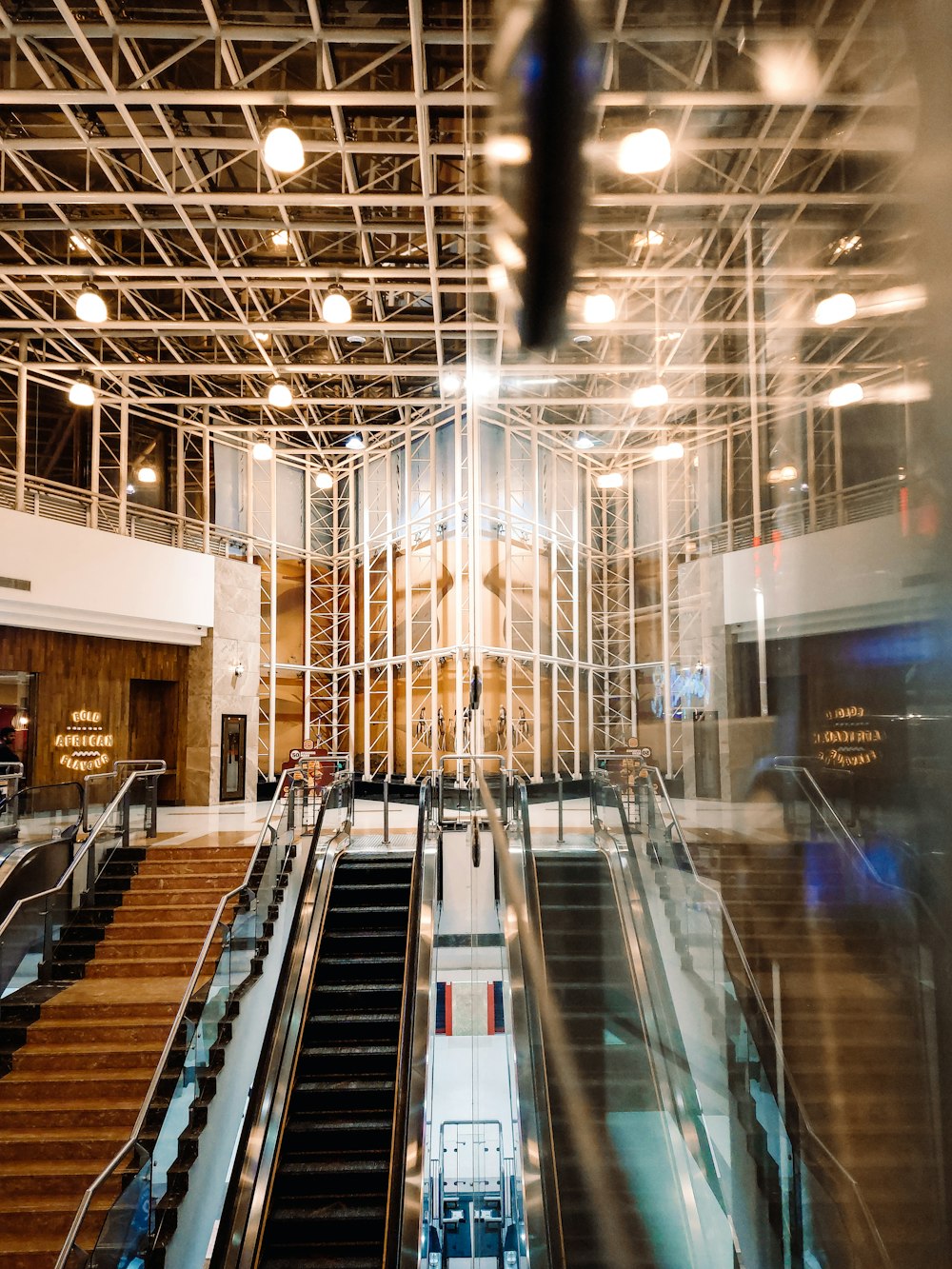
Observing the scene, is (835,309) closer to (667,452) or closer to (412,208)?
(667,452)

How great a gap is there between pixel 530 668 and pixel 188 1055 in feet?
20.5

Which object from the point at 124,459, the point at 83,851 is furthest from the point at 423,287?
the point at 83,851

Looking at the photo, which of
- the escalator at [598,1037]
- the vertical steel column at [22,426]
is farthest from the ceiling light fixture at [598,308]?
the vertical steel column at [22,426]

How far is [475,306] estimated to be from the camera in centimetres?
146

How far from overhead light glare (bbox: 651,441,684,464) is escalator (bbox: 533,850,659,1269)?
2.24ft

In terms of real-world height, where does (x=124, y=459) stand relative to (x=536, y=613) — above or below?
above

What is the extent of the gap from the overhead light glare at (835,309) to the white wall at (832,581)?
10cm

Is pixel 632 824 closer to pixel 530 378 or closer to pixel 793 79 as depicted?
pixel 530 378

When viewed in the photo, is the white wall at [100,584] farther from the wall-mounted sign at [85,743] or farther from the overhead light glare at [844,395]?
the overhead light glare at [844,395]

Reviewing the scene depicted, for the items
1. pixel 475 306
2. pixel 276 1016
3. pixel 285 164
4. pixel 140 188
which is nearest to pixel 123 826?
pixel 276 1016

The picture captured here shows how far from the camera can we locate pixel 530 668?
4.29 ft

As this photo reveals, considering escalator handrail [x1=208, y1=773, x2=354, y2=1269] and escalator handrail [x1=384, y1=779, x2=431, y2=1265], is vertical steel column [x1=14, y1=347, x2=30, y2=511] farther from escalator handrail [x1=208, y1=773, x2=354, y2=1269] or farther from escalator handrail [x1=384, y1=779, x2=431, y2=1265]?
escalator handrail [x1=384, y1=779, x2=431, y2=1265]

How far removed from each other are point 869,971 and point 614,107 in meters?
0.62

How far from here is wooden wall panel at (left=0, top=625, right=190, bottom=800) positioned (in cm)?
1352
